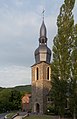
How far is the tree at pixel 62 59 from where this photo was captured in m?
45.4

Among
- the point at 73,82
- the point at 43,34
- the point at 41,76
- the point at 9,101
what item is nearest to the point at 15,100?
the point at 9,101

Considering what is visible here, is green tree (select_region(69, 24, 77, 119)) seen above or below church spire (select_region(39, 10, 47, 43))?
below

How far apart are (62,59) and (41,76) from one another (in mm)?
27313

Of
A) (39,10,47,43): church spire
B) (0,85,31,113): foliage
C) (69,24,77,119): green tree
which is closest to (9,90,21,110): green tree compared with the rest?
(0,85,31,113): foliage

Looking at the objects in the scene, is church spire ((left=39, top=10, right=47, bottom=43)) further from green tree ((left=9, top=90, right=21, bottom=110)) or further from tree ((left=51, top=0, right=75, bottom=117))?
tree ((left=51, top=0, right=75, bottom=117))

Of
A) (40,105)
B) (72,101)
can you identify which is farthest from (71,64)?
(40,105)

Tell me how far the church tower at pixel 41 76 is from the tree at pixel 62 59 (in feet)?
84.6

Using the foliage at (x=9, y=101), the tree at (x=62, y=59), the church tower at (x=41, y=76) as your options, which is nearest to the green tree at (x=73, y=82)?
the tree at (x=62, y=59)

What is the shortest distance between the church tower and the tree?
25.8 metres

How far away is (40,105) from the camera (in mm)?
71562

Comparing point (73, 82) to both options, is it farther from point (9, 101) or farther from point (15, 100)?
point (15, 100)

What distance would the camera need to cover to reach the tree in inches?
1788

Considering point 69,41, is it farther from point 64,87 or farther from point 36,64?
point 36,64

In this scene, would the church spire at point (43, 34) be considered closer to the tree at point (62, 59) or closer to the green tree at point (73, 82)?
the tree at point (62, 59)
